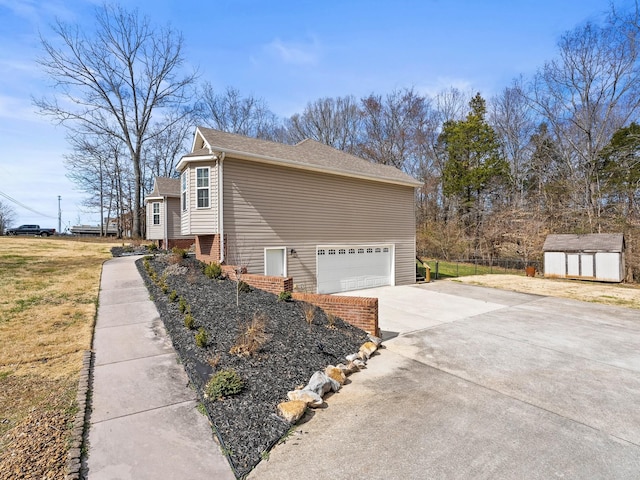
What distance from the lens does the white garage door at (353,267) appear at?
13789mm

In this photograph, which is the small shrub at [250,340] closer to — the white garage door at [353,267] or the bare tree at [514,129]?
the white garage door at [353,267]

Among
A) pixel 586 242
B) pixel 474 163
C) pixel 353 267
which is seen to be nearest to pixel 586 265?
pixel 586 242

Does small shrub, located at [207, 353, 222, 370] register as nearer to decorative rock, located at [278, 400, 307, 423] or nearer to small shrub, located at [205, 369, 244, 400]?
small shrub, located at [205, 369, 244, 400]

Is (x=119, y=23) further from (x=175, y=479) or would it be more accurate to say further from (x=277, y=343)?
(x=175, y=479)

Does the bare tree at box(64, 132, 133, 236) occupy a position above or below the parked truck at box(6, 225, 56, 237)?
above

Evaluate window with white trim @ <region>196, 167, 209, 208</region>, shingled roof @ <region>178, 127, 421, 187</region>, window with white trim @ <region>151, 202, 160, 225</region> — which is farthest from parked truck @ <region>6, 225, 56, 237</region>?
window with white trim @ <region>196, 167, 209, 208</region>

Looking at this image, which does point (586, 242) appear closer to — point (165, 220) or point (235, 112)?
point (165, 220)

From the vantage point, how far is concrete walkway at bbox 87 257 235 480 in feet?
10.6

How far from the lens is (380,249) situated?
15766mm

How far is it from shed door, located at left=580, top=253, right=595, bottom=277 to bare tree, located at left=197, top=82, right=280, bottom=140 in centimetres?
2859

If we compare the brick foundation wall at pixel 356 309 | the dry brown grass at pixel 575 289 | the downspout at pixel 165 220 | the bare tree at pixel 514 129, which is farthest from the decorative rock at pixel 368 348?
the bare tree at pixel 514 129

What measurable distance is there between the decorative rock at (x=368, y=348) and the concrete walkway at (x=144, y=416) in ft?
10.4

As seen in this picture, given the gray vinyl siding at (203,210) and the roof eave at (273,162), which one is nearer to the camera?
the roof eave at (273,162)

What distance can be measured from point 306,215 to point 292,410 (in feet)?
31.5
